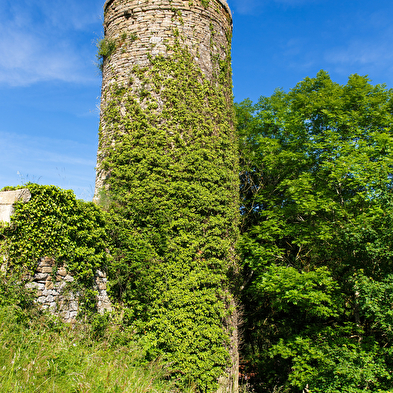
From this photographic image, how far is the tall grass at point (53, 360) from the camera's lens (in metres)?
3.18

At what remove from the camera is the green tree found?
7.02 metres

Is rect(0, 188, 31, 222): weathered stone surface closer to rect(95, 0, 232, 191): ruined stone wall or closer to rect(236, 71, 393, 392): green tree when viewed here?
rect(95, 0, 232, 191): ruined stone wall

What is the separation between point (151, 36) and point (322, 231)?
6710mm

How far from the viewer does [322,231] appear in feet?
26.4

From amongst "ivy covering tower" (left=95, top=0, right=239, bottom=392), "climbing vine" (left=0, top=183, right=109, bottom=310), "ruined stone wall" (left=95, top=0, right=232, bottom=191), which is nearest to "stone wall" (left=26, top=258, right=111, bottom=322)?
"climbing vine" (left=0, top=183, right=109, bottom=310)

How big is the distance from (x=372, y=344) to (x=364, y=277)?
2.19 m

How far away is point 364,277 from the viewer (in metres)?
6.73

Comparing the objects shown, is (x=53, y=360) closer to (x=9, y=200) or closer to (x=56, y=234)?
(x=56, y=234)

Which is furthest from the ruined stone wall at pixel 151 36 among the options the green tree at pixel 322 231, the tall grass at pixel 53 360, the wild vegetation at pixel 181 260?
the green tree at pixel 322 231

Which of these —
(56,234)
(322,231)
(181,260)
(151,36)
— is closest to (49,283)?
(56,234)

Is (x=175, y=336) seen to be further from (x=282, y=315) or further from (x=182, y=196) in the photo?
(x=282, y=315)

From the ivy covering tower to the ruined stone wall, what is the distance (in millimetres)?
28

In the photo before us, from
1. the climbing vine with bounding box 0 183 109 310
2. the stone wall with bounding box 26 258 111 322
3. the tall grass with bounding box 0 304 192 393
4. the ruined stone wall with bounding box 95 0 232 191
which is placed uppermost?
Result: the ruined stone wall with bounding box 95 0 232 191

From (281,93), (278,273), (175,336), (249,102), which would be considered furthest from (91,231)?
(281,93)
